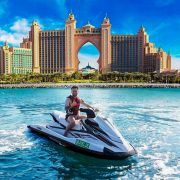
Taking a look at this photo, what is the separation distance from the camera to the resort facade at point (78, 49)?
181375 mm

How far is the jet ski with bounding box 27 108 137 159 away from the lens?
36.2ft

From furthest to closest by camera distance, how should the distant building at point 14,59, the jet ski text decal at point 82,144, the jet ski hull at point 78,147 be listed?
the distant building at point 14,59 → the jet ski text decal at point 82,144 → the jet ski hull at point 78,147

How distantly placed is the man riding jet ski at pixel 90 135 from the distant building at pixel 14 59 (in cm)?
17611

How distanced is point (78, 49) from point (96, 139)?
572 ft

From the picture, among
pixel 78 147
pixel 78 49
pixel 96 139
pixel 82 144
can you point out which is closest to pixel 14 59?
pixel 78 49

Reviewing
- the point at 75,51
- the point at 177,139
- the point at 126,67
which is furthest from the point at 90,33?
the point at 177,139

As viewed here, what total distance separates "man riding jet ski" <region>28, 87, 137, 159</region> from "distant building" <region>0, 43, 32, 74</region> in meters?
176

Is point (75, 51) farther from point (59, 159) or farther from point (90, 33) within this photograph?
point (59, 159)

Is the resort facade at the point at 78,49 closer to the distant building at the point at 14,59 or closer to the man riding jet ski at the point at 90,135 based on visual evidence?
the distant building at the point at 14,59

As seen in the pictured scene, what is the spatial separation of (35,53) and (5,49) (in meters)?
17.4

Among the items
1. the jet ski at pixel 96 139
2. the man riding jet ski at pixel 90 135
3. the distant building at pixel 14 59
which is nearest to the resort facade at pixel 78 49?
the distant building at pixel 14 59

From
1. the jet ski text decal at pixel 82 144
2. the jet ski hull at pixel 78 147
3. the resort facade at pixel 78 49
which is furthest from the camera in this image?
the resort facade at pixel 78 49

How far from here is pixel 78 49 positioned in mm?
184125

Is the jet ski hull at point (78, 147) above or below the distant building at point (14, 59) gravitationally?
below
